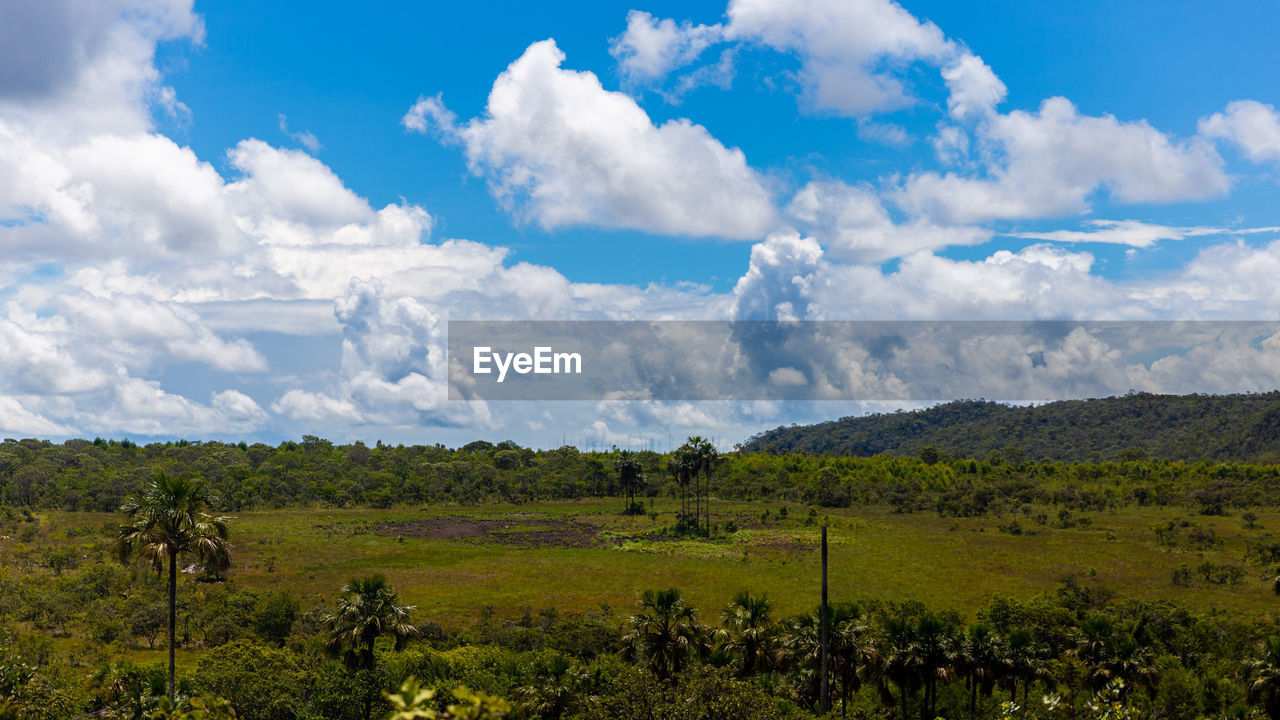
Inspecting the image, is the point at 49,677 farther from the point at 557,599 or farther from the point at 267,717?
the point at 557,599

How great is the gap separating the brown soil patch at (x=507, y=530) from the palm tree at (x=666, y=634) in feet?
214

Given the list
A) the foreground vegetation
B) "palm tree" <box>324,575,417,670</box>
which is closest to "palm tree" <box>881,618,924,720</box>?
the foreground vegetation

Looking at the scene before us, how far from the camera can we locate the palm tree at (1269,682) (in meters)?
30.8

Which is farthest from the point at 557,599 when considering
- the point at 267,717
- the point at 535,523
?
the point at 535,523

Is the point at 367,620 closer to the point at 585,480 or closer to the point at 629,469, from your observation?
the point at 629,469

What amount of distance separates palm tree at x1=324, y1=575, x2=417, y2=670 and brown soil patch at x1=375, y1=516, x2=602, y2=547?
66339 millimetres

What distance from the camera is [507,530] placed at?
114m

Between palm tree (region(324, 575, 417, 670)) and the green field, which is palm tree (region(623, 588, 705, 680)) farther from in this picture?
the green field

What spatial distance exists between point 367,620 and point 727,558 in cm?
6065

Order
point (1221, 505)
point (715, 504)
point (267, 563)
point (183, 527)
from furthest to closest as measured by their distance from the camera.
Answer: point (715, 504) < point (1221, 505) < point (267, 563) < point (183, 527)

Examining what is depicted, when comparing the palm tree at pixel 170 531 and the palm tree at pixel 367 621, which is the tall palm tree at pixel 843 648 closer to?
the palm tree at pixel 367 621

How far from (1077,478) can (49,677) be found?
158590 millimetres

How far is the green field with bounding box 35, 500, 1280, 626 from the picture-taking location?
67625mm

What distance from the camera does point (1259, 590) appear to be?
66.8 m
